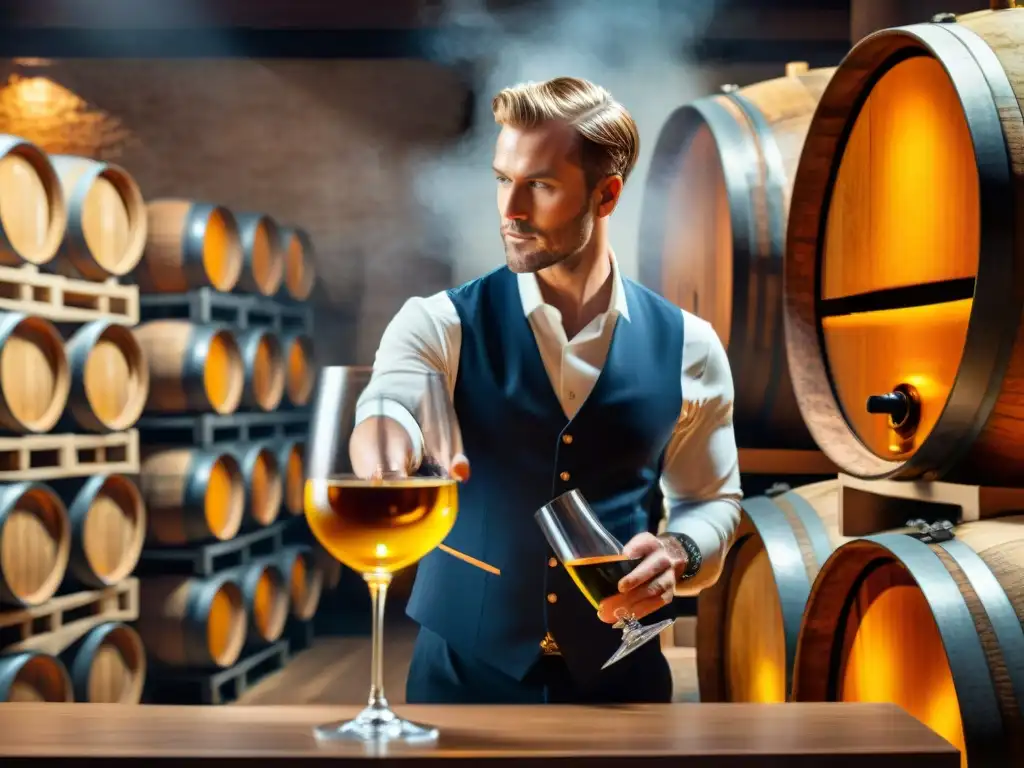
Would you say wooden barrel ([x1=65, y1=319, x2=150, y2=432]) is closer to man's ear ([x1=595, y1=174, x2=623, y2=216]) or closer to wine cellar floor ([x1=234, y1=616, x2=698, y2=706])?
wine cellar floor ([x1=234, y1=616, x2=698, y2=706])

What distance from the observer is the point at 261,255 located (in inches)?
217

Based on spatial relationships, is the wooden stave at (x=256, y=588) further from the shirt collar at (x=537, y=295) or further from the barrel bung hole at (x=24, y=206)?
the shirt collar at (x=537, y=295)

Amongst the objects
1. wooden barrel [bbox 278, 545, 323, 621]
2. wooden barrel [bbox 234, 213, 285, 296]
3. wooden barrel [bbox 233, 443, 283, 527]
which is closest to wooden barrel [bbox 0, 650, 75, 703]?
wooden barrel [bbox 233, 443, 283, 527]

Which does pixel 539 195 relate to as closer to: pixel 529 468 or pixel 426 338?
pixel 426 338

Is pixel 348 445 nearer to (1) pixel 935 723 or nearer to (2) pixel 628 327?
(2) pixel 628 327

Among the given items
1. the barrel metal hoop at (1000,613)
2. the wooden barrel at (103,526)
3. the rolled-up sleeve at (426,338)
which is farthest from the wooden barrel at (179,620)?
the barrel metal hoop at (1000,613)

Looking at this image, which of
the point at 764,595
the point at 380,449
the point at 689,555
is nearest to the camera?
the point at 380,449

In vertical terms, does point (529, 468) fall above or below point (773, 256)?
below

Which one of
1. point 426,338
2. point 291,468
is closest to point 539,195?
point 426,338

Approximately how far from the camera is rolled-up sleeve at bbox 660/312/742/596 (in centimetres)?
162

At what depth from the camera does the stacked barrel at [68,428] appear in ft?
11.9

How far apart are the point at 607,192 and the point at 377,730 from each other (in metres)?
0.93

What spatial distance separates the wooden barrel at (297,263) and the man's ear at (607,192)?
167 inches

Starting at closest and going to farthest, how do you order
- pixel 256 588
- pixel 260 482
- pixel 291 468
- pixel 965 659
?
1. pixel 965 659
2. pixel 256 588
3. pixel 260 482
4. pixel 291 468
